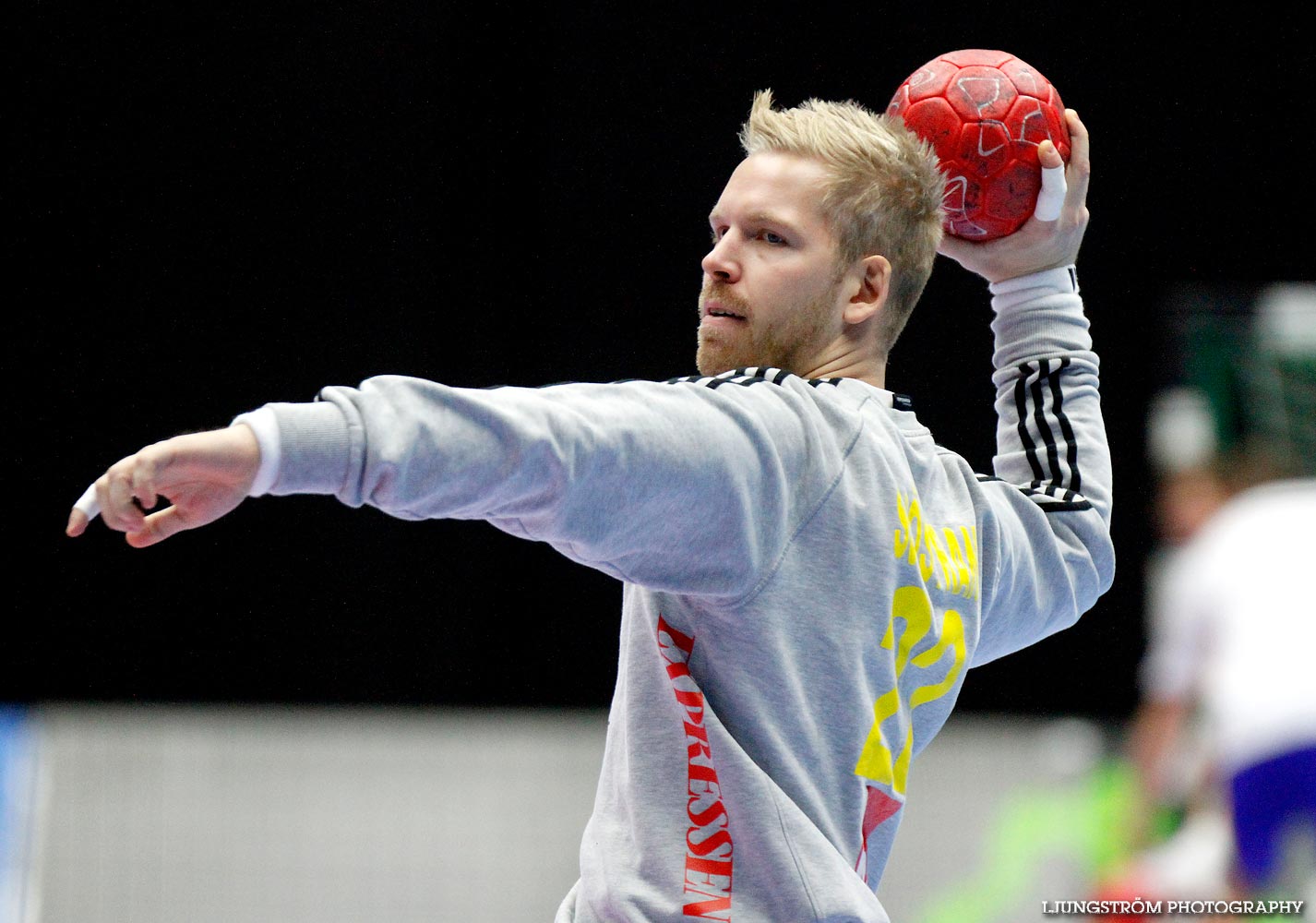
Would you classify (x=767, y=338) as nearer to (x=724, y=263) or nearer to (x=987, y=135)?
(x=724, y=263)

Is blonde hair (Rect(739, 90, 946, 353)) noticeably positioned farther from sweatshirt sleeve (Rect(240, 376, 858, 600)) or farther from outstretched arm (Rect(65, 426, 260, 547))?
outstretched arm (Rect(65, 426, 260, 547))

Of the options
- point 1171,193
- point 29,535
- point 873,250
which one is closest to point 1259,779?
point 873,250

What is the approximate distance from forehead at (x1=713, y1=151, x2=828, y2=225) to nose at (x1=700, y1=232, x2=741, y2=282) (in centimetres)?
5

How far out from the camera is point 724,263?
186 cm

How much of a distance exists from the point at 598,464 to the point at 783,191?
656 mm

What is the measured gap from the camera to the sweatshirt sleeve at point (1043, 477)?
77.3 inches

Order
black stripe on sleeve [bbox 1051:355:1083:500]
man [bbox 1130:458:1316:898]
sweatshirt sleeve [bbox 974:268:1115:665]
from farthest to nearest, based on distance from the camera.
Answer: man [bbox 1130:458:1316:898] → black stripe on sleeve [bbox 1051:355:1083:500] → sweatshirt sleeve [bbox 974:268:1115:665]

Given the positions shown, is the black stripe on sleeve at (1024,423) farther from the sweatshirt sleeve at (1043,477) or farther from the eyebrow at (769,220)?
the eyebrow at (769,220)

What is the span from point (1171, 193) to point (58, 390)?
147 inches

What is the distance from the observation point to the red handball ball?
7.06 feet

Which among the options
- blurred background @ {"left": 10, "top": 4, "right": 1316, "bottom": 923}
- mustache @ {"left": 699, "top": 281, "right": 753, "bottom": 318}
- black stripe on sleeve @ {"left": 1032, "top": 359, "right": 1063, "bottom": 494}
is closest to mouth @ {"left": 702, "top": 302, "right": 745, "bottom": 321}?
mustache @ {"left": 699, "top": 281, "right": 753, "bottom": 318}

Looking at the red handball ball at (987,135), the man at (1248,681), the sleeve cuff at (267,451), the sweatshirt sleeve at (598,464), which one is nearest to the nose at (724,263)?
the sweatshirt sleeve at (598,464)

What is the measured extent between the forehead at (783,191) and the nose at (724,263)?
0.05 metres

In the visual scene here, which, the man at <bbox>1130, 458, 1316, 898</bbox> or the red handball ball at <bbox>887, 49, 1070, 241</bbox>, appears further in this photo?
the man at <bbox>1130, 458, 1316, 898</bbox>
